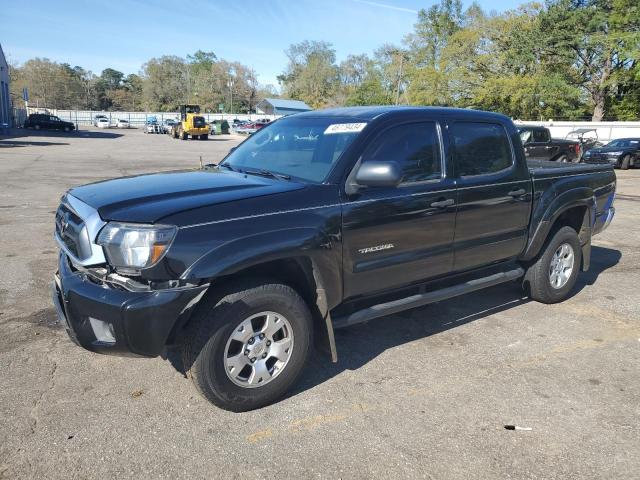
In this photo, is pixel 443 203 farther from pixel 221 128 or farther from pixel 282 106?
pixel 282 106

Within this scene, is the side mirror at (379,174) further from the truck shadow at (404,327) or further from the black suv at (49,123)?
the black suv at (49,123)

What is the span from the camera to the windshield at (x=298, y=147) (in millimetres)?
3691

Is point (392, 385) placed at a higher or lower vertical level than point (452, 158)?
lower

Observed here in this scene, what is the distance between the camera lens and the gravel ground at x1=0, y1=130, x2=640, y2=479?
276 cm

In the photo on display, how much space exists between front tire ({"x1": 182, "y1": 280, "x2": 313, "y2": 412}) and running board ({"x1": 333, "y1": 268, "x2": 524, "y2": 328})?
37 centimetres

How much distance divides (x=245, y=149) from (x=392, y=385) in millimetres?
2347

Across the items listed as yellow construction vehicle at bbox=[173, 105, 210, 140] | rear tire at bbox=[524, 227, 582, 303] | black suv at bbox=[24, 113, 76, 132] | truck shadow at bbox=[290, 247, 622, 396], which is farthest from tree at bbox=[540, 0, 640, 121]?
black suv at bbox=[24, 113, 76, 132]

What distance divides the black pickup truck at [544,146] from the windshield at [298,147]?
13353mm

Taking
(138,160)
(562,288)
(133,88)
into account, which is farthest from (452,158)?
(133,88)

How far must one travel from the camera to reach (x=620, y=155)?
22.0 m

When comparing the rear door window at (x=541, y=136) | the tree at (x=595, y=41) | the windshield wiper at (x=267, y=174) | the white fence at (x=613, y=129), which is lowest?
the windshield wiper at (x=267, y=174)

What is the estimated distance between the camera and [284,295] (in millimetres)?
3219

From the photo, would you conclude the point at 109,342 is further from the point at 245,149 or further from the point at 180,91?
the point at 180,91

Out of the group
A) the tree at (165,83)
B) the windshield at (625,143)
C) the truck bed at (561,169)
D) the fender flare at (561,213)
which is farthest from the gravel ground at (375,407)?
the tree at (165,83)
